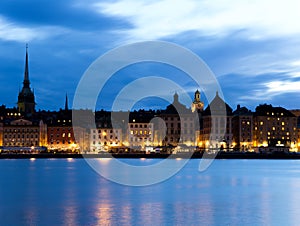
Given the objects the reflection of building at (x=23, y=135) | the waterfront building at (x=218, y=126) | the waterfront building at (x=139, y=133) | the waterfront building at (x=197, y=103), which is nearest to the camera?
the reflection of building at (x=23, y=135)

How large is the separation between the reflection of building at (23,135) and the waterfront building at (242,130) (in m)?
30.4

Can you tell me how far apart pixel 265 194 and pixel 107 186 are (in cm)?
948

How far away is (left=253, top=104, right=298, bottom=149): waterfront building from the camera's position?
3836 inches

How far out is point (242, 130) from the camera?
95.9 meters

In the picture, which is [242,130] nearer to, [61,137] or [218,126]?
[218,126]

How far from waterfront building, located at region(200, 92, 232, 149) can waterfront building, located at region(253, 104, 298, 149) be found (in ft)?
14.4

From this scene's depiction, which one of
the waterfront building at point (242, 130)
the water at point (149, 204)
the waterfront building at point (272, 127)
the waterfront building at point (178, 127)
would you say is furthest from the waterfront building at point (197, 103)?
the water at point (149, 204)

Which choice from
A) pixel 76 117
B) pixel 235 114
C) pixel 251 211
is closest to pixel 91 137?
pixel 76 117

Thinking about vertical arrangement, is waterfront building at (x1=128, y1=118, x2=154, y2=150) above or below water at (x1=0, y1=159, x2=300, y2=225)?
above

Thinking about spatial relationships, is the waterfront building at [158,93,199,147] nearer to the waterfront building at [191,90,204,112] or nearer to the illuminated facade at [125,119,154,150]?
the illuminated facade at [125,119,154,150]

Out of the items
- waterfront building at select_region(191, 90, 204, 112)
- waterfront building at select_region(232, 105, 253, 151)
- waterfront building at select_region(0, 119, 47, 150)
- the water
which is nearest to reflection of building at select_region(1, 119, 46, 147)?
waterfront building at select_region(0, 119, 47, 150)

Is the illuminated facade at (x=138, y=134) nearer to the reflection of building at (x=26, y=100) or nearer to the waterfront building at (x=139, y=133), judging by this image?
the waterfront building at (x=139, y=133)

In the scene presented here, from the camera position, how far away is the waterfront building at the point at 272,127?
9744 cm

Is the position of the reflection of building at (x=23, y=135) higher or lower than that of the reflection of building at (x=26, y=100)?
lower
